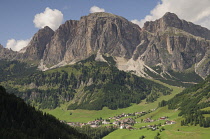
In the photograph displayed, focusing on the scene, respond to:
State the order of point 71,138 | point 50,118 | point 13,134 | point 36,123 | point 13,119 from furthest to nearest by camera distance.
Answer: point 50,118 → point 71,138 → point 36,123 → point 13,119 → point 13,134

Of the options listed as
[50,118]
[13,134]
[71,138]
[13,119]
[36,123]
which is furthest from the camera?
[50,118]

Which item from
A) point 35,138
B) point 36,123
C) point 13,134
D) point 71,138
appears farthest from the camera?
point 71,138

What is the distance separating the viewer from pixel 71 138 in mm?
160750

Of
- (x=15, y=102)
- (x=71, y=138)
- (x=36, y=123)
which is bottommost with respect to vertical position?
(x=71, y=138)

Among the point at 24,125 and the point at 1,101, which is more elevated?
the point at 1,101

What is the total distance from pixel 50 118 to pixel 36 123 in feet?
122

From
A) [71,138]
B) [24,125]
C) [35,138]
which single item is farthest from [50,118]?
[35,138]

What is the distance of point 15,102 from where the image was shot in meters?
152

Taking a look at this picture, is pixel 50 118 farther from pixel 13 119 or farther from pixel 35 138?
pixel 35 138

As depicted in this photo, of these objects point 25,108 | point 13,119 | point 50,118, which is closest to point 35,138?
point 13,119

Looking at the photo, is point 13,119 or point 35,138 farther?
point 13,119

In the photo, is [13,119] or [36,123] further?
[36,123]

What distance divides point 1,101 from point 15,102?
9.42m

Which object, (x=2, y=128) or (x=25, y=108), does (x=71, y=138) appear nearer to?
(x=25, y=108)
